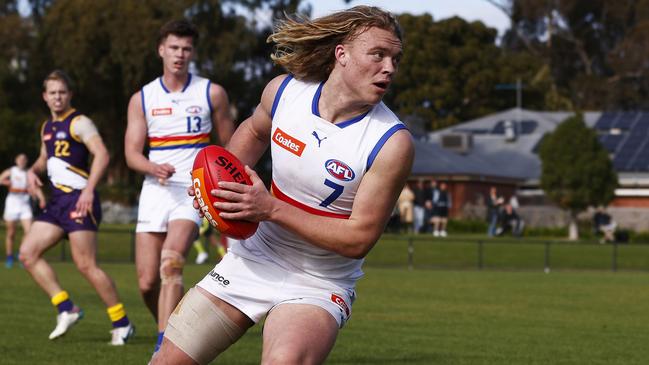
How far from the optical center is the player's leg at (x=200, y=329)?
20.5 feet

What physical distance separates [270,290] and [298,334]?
0.40 m

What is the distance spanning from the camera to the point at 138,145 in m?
10.6

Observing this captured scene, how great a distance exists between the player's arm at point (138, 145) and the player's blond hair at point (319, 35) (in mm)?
3929

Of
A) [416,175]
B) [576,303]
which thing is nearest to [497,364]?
[576,303]

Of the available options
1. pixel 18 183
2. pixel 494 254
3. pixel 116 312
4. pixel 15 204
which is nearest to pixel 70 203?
pixel 116 312

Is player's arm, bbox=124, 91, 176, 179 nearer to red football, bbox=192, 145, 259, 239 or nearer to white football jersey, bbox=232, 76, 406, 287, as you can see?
white football jersey, bbox=232, 76, 406, 287

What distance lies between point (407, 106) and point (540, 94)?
1251cm

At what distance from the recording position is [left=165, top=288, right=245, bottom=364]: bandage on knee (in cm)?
626

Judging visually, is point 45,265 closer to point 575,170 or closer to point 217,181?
point 217,181

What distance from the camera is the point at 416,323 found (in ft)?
51.2

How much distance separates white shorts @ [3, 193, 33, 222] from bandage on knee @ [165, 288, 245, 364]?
2050 centimetres

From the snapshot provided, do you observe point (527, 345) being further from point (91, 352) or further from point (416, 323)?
point (91, 352)

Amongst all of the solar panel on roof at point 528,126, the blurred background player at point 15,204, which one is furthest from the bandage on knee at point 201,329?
the solar panel on roof at point 528,126

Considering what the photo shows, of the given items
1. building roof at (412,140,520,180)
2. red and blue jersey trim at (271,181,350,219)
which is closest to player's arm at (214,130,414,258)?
red and blue jersey trim at (271,181,350,219)
